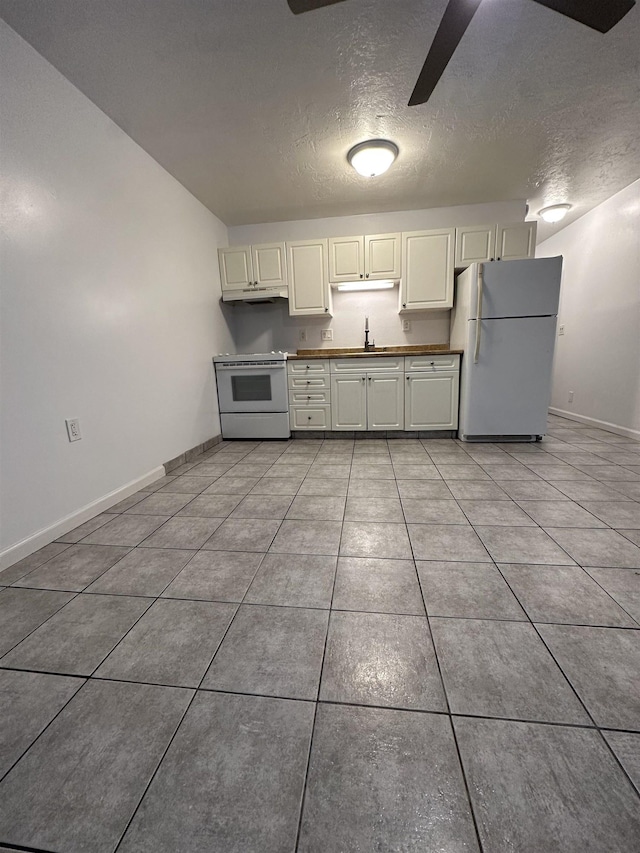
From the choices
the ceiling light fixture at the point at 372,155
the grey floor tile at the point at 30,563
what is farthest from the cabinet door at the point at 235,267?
the grey floor tile at the point at 30,563

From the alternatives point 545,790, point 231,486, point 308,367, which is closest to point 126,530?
point 231,486

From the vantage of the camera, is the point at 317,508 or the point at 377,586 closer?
the point at 377,586

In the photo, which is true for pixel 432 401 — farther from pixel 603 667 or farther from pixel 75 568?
pixel 75 568

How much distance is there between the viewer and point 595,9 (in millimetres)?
1193

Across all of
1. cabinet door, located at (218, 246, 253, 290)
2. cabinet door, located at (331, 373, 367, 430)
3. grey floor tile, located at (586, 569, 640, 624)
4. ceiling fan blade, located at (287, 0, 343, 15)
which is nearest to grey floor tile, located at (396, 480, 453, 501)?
grey floor tile, located at (586, 569, 640, 624)

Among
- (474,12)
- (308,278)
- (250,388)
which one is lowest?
(250,388)

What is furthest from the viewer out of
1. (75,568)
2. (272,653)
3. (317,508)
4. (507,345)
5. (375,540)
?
(507,345)

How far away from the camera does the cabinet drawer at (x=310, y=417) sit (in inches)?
134

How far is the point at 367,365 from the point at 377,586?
2380 millimetres

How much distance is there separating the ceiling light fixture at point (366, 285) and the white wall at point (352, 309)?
65 millimetres

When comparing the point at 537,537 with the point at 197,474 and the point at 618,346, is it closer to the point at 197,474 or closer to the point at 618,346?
the point at 197,474

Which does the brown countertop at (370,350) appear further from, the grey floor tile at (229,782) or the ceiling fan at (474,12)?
the grey floor tile at (229,782)

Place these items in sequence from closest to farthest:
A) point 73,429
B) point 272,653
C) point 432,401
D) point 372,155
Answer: point 272,653 → point 73,429 → point 372,155 → point 432,401

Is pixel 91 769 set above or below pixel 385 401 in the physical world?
below
